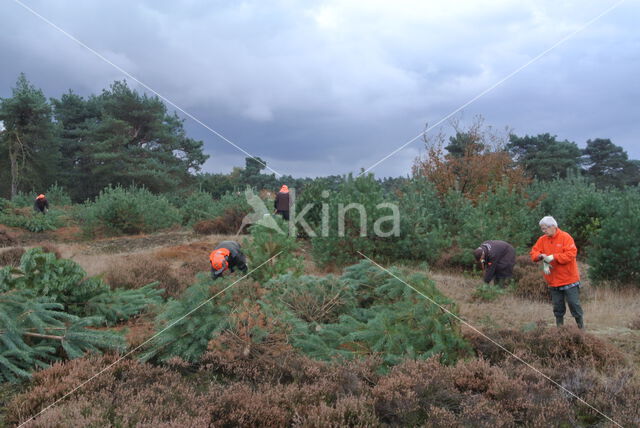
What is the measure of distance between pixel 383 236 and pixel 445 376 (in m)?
8.06

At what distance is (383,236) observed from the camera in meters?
11.7

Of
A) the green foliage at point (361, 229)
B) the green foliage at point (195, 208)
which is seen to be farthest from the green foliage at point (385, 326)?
the green foliage at point (195, 208)

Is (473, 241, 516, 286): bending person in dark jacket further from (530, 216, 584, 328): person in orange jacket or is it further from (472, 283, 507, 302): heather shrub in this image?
(530, 216, 584, 328): person in orange jacket

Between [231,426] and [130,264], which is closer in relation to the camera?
[231,426]

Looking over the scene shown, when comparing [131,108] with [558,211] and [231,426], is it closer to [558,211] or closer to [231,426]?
[558,211]

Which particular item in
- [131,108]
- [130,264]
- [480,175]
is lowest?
[130,264]

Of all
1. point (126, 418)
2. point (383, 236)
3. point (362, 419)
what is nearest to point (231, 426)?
point (126, 418)

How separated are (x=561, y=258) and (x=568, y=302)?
25.6 inches

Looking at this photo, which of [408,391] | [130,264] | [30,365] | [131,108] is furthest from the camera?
[131,108]

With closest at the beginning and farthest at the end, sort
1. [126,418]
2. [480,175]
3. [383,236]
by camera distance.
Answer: [126,418]
[383,236]
[480,175]

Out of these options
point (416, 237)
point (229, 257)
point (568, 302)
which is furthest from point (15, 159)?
point (568, 302)

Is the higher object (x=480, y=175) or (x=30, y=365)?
(x=480, y=175)

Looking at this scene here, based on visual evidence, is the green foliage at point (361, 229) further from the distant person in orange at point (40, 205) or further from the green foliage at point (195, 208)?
the distant person in orange at point (40, 205)

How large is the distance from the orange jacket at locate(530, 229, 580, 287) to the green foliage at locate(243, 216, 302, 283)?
3.58 metres
